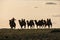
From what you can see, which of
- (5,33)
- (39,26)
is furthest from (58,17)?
(5,33)

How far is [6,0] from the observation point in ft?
54.3

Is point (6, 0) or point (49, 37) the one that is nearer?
point (49, 37)

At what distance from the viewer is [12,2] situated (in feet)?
52.9

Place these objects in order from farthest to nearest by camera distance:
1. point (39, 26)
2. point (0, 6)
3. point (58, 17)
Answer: point (0, 6), point (58, 17), point (39, 26)

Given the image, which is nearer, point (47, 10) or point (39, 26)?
point (39, 26)

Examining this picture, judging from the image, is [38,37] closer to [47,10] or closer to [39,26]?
[39,26]

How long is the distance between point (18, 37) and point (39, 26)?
2.36m

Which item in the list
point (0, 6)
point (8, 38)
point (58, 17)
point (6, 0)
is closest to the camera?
point (8, 38)

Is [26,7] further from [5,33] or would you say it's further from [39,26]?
[5,33]

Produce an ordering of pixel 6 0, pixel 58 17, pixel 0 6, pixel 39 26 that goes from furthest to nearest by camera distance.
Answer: pixel 6 0, pixel 0 6, pixel 58 17, pixel 39 26

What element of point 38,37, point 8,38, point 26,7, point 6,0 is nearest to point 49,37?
point 38,37

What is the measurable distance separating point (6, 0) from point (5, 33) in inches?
242

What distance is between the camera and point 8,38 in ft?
33.1

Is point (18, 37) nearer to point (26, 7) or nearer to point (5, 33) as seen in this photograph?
point (5, 33)
